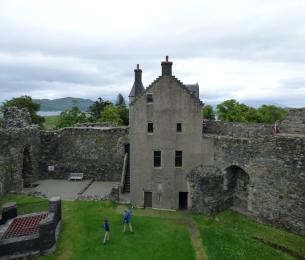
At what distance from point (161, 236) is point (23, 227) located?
8.35m

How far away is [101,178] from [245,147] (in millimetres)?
15036

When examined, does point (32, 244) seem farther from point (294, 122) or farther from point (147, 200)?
point (294, 122)

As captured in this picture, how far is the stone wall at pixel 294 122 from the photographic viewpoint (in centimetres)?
2377

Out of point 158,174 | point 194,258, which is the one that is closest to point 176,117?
point 158,174

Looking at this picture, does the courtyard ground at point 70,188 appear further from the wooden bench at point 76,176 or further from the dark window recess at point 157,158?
the dark window recess at point 157,158

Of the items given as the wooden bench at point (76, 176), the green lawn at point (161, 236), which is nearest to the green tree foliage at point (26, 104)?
the wooden bench at point (76, 176)

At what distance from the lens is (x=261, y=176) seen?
21.2 m

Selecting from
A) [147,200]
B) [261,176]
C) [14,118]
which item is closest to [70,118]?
[14,118]

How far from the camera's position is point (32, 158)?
2912 cm

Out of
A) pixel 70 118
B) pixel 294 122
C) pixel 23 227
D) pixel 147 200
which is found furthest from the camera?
pixel 70 118

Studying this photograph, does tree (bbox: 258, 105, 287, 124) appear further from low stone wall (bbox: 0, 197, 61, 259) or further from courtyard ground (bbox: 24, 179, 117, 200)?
low stone wall (bbox: 0, 197, 61, 259)

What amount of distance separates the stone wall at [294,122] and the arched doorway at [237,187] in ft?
17.0

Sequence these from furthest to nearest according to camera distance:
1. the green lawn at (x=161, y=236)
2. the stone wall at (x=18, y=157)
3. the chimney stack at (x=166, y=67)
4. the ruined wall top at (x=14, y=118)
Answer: the ruined wall top at (x=14, y=118), the stone wall at (x=18, y=157), the chimney stack at (x=166, y=67), the green lawn at (x=161, y=236)

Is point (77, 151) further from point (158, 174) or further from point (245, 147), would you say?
point (245, 147)
